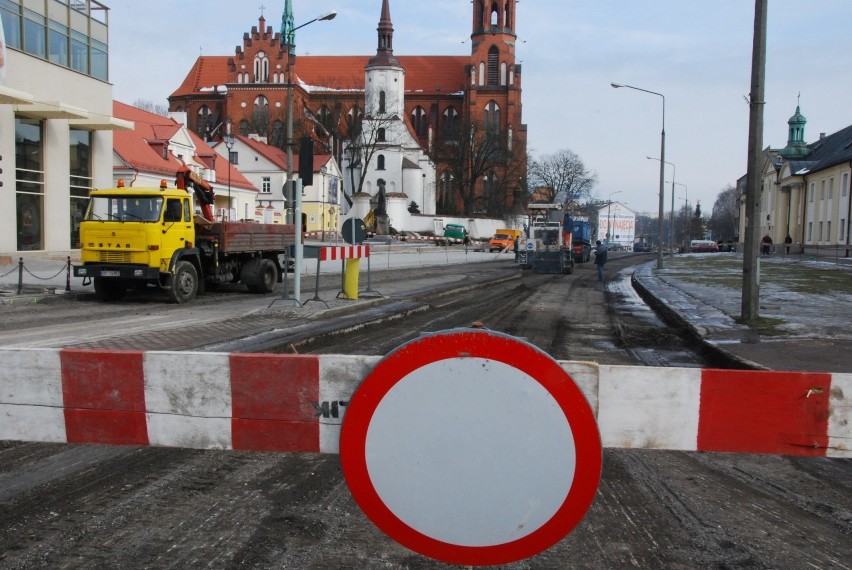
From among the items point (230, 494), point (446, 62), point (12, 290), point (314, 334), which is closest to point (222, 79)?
point (446, 62)

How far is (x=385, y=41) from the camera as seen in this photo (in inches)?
3767

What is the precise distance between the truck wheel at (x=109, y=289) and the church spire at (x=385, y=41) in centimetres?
8202

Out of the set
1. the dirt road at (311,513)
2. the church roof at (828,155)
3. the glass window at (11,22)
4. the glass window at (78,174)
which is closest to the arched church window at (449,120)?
the church roof at (828,155)

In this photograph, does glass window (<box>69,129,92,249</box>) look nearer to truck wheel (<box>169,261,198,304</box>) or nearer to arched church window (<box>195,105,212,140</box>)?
truck wheel (<box>169,261,198,304</box>)

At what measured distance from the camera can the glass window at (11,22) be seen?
24.9 meters

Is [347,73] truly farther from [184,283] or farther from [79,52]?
[184,283]

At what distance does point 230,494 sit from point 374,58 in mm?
96007

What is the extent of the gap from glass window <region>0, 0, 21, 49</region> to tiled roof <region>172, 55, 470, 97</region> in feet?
257

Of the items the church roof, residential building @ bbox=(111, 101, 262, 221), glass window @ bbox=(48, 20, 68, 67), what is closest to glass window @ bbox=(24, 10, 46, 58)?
glass window @ bbox=(48, 20, 68, 67)

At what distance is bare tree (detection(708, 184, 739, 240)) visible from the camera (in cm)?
13088

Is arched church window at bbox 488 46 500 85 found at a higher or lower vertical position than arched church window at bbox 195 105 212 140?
higher

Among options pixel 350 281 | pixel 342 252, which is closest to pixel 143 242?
pixel 342 252

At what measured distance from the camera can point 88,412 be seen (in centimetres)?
311

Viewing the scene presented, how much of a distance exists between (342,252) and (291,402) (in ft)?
41.6
